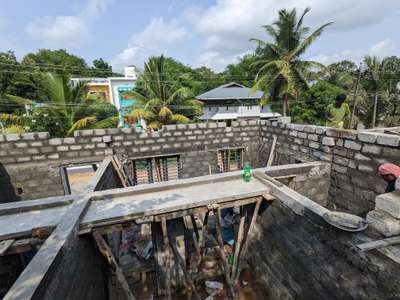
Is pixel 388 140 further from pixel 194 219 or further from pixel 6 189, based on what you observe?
pixel 6 189

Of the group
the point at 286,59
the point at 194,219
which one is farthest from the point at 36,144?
the point at 286,59

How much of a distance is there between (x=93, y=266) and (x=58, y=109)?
881 cm

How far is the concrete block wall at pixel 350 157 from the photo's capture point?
12.7 ft

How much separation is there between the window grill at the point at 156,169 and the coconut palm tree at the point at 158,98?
15.7ft

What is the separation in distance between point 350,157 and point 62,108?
1121 cm

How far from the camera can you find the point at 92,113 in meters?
10.4

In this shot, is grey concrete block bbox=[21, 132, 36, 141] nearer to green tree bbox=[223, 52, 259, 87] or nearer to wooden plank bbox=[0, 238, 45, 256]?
wooden plank bbox=[0, 238, 45, 256]

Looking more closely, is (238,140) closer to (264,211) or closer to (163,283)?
(264,211)

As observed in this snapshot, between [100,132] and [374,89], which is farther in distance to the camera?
[374,89]

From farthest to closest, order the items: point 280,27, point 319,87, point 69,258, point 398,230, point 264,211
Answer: point 319,87
point 280,27
point 264,211
point 69,258
point 398,230

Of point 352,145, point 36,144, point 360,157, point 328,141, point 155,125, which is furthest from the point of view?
point 155,125

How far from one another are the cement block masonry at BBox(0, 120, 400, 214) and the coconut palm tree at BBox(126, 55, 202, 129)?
478 centimetres

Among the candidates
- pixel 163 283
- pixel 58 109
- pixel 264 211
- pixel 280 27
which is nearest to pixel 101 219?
pixel 163 283

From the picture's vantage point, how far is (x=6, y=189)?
565 centimetres
